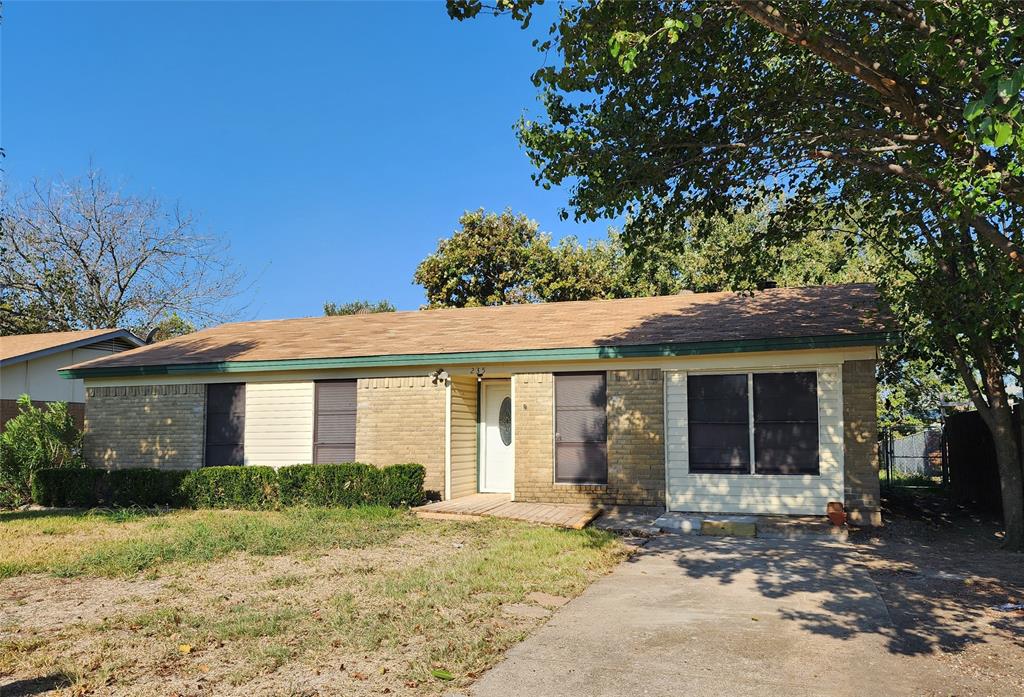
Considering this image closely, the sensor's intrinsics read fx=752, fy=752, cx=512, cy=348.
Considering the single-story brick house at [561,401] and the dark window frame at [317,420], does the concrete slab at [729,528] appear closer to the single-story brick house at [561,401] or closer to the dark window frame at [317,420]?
the single-story brick house at [561,401]

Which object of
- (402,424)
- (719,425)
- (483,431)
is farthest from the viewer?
(483,431)

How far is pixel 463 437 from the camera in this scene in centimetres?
1426

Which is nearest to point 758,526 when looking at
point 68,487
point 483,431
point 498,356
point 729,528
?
point 729,528

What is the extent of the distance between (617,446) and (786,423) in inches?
108

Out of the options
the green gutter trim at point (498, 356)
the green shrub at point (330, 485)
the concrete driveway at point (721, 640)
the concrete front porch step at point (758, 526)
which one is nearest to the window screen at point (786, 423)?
the green gutter trim at point (498, 356)

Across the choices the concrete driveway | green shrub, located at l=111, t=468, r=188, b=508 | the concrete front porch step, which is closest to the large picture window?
the concrete front porch step

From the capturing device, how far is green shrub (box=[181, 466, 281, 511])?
528 inches

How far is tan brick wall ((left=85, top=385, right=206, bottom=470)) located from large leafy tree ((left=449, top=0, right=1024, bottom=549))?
9828 mm

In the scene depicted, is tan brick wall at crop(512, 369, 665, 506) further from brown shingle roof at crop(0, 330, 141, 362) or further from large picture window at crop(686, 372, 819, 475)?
brown shingle roof at crop(0, 330, 141, 362)

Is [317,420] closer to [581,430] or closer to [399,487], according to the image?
[399,487]

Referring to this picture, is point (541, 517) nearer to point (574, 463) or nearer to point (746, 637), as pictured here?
point (574, 463)

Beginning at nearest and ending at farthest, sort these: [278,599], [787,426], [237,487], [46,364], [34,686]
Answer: [34,686] < [278,599] < [787,426] < [237,487] < [46,364]

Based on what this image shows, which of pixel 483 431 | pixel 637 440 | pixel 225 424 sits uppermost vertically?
pixel 225 424

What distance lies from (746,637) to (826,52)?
5.36 meters
